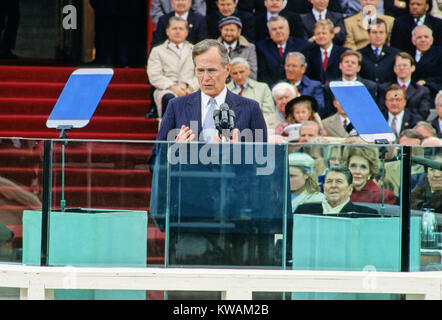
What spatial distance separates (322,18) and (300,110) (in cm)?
137

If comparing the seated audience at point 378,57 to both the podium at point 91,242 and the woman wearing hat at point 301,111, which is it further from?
the podium at point 91,242

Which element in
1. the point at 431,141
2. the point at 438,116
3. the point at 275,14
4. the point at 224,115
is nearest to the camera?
the point at 224,115

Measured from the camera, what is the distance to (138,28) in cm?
1238

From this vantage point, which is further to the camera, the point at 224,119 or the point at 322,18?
the point at 322,18

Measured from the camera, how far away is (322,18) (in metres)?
8.74

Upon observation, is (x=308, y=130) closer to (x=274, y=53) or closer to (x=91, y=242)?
(x=274, y=53)

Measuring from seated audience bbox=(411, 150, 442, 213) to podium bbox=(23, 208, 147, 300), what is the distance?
5.01 ft

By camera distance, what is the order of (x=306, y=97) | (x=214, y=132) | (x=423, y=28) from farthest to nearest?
(x=423, y=28)
(x=306, y=97)
(x=214, y=132)

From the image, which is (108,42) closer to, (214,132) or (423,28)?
(423,28)

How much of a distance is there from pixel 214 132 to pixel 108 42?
26.2 feet

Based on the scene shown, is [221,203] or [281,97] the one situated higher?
[281,97]

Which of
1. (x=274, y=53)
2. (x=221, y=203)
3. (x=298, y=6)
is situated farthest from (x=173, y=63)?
(x=221, y=203)

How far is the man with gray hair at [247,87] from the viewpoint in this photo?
809 cm
